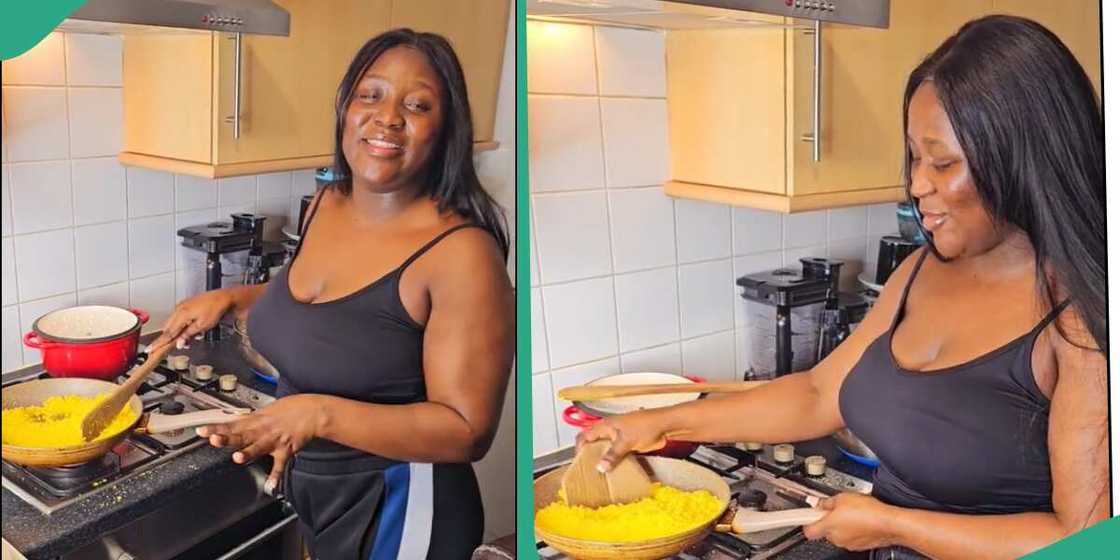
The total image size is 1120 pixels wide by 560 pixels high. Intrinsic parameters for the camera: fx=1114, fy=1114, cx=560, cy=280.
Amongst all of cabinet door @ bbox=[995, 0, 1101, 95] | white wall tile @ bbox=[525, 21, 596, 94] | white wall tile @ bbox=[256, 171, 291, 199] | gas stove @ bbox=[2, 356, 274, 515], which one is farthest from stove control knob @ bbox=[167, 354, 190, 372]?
cabinet door @ bbox=[995, 0, 1101, 95]

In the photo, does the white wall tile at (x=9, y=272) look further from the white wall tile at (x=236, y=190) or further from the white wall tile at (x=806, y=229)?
the white wall tile at (x=806, y=229)

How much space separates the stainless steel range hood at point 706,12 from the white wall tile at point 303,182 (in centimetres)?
35

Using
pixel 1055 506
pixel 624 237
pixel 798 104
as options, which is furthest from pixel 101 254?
pixel 1055 506

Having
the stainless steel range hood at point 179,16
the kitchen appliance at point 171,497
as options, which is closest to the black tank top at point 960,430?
the kitchen appliance at point 171,497

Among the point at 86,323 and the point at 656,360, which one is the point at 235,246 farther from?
the point at 656,360

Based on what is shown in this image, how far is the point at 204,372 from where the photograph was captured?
137 cm

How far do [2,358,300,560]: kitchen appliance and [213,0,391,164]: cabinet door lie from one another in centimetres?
30

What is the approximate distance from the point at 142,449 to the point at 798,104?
96 centimetres

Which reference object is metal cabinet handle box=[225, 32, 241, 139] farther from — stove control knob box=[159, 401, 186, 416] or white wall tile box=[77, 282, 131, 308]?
stove control knob box=[159, 401, 186, 416]

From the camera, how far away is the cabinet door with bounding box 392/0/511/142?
1.42 metres

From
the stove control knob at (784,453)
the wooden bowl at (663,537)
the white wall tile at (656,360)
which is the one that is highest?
the white wall tile at (656,360)

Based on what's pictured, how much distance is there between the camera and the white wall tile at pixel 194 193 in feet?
4.48

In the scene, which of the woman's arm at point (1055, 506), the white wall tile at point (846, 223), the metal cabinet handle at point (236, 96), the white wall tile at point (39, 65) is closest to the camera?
the white wall tile at point (39, 65)

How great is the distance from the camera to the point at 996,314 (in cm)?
147
